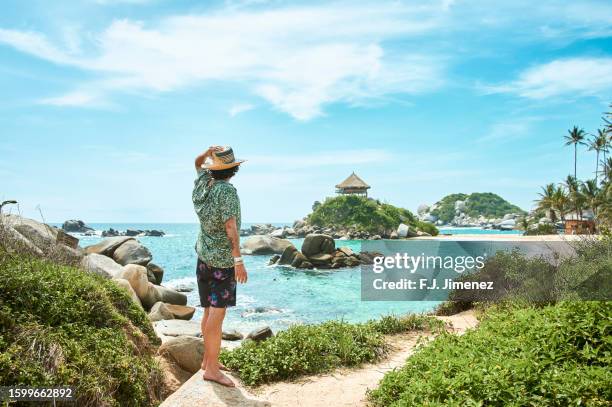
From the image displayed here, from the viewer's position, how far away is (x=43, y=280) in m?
7.36

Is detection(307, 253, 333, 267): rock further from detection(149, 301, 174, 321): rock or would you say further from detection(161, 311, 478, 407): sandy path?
detection(161, 311, 478, 407): sandy path

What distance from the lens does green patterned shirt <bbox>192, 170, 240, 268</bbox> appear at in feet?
18.6

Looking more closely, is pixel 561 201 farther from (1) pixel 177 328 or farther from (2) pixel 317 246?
(1) pixel 177 328

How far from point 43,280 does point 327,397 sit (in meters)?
4.47

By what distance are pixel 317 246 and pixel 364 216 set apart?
36.0 metres

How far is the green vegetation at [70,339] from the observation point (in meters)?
6.17

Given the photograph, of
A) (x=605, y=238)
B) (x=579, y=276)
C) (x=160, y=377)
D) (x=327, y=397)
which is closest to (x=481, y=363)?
(x=327, y=397)

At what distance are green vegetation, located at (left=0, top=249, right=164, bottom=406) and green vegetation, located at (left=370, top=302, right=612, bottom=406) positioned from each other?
137 inches

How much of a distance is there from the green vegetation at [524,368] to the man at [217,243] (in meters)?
2.15

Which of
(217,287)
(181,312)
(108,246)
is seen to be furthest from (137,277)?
(217,287)

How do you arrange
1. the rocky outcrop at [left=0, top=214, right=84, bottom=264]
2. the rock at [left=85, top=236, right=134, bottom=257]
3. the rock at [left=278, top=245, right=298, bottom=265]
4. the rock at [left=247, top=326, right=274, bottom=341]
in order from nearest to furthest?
the rocky outcrop at [left=0, top=214, right=84, bottom=264]
the rock at [left=247, top=326, right=274, bottom=341]
the rock at [left=85, top=236, right=134, bottom=257]
the rock at [left=278, top=245, right=298, bottom=265]

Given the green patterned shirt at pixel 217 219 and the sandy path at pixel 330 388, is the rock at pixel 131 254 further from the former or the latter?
the green patterned shirt at pixel 217 219

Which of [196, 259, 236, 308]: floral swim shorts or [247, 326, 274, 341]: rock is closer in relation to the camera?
[196, 259, 236, 308]: floral swim shorts

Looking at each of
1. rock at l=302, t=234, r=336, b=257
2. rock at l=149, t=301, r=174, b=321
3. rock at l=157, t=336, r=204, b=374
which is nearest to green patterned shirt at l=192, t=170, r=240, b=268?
rock at l=157, t=336, r=204, b=374
